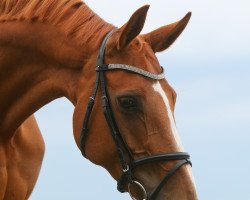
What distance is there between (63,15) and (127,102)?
1360mm

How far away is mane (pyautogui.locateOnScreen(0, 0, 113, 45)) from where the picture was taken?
652cm

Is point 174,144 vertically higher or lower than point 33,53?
lower

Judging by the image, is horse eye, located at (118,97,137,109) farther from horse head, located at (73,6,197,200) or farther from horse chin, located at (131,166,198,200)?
horse chin, located at (131,166,198,200)

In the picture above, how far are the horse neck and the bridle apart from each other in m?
0.30

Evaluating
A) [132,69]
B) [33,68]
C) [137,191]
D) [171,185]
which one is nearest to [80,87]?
[132,69]

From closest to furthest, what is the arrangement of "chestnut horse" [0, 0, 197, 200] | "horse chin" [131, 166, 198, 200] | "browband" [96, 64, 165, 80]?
"horse chin" [131, 166, 198, 200]
"chestnut horse" [0, 0, 197, 200]
"browband" [96, 64, 165, 80]

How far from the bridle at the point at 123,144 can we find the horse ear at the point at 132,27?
0.75 feet

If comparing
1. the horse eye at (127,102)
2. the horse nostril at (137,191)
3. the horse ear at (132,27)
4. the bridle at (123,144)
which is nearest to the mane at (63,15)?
the bridle at (123,144)

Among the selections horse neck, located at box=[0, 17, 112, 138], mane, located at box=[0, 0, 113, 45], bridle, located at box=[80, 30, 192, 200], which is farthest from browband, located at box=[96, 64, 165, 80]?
mane, located at box=[0, 0, 113, 45]

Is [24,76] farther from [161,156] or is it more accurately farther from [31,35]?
[161,156]

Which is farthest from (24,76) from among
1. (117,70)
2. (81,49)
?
(117,70)

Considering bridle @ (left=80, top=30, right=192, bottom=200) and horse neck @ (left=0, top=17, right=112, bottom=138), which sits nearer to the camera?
bridle @ (left=80, top=30, right=192, bottom=200)

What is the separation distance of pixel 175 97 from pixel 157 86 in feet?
0.78

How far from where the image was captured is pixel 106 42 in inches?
248
